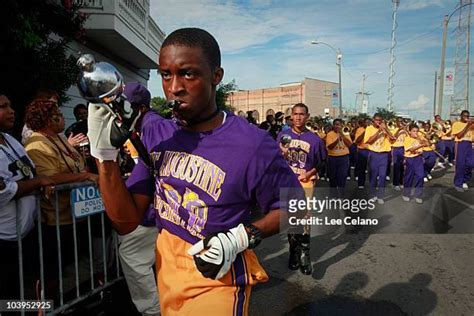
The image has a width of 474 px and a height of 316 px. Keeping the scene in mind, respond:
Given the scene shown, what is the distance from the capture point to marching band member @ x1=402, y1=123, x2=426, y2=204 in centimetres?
923

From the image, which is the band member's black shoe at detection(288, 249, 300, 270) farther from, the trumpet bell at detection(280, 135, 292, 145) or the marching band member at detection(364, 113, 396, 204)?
the marching band member at detection(364, 113, 396, 204)

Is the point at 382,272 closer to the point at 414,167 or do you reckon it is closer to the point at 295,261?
the point at 295,261

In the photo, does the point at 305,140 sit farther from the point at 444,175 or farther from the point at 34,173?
the point at 444,175

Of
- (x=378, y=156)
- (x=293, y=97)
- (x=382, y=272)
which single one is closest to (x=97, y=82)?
(x=382, y=272)

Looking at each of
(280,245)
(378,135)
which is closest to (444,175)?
(378,135)

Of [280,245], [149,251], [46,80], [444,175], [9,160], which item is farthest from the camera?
[444,175]

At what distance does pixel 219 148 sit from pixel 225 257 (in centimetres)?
48

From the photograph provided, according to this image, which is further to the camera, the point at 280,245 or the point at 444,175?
the point at 444,175

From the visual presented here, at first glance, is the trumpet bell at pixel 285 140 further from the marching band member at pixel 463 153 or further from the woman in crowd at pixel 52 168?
the marching band member at pixel 463 153

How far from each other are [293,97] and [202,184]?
68.6 m

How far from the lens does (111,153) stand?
1.60 metres

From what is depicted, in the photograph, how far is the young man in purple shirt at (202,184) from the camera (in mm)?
1609

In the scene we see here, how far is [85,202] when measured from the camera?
10.9 ft

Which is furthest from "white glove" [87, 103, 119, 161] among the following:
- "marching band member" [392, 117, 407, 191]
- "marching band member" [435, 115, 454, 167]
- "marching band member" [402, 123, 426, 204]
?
"marching band member" [435, 115, 454, 167]
